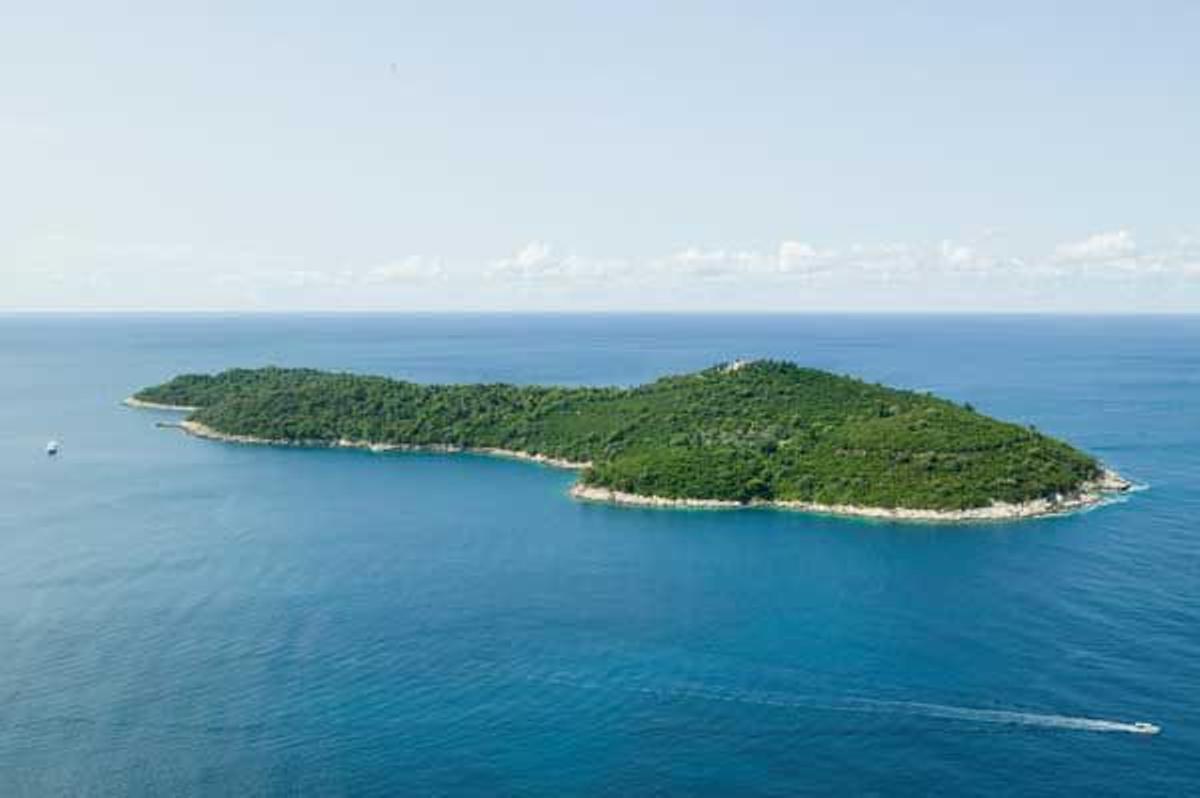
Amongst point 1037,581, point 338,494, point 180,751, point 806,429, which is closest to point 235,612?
point 180,751

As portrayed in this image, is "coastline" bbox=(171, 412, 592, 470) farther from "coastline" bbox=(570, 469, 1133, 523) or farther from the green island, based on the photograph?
"coastline" bbox=(570, 469, 1133, 523)

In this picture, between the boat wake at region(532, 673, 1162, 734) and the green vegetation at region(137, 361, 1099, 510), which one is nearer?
the boat wake at region(532, 673, 1162, 734)

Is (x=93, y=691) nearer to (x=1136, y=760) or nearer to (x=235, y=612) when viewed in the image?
(x=235, y=612)

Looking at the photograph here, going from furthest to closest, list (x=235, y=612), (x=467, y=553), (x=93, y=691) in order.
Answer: (x=467, y=553) < (x=235, y=612) < (x=93, y=691)

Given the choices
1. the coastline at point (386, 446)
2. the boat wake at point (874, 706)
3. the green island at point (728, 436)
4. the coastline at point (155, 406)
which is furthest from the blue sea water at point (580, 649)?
the coastline at point (155, 406)

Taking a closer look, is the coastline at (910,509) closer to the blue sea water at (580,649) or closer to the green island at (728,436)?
the green island at (728,436)

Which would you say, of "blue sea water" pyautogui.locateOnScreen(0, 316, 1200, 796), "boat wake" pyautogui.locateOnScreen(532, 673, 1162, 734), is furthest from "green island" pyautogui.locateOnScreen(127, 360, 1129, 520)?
"boat wake" pyautogui.locateOnScreen(532, 673, 1162, 734)

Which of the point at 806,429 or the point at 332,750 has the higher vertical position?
the point at 806,429
